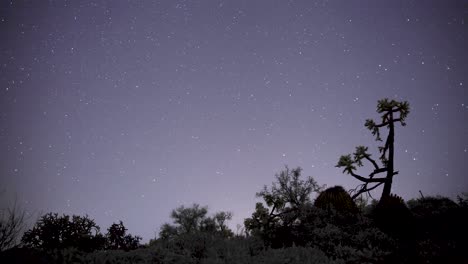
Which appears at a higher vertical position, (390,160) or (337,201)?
(390,160)

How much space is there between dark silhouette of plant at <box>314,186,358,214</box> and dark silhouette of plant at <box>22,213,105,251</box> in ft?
23.2

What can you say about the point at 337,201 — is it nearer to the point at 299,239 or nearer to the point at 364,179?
the point at 364,179

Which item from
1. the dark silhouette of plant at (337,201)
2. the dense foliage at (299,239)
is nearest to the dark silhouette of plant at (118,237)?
the dense foliage at (299,239)

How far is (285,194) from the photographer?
14.1 m

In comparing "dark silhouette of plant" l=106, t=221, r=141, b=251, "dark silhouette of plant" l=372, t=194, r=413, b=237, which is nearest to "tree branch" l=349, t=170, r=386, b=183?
"dark silhouette of plant" l=372, t=194, r=413, b=237

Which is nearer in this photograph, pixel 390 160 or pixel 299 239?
pixel 299 239

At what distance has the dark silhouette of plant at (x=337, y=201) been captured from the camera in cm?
940

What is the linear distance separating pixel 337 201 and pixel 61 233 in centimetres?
919

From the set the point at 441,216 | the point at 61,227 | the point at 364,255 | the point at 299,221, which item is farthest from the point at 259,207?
the point at 61,227

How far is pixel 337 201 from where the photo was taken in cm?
958

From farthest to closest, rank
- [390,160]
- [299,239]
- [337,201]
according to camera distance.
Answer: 1. [390,160]
2. [337,201]
3. [299,239]

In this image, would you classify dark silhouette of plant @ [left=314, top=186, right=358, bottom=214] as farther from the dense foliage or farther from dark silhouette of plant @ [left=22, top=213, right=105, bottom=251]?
dark silhouette of plant @ [left=22, top=213, right=105, bottom=251]

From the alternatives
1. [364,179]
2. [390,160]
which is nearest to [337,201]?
[364,179]

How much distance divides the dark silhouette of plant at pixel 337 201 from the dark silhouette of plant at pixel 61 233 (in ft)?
23.2
